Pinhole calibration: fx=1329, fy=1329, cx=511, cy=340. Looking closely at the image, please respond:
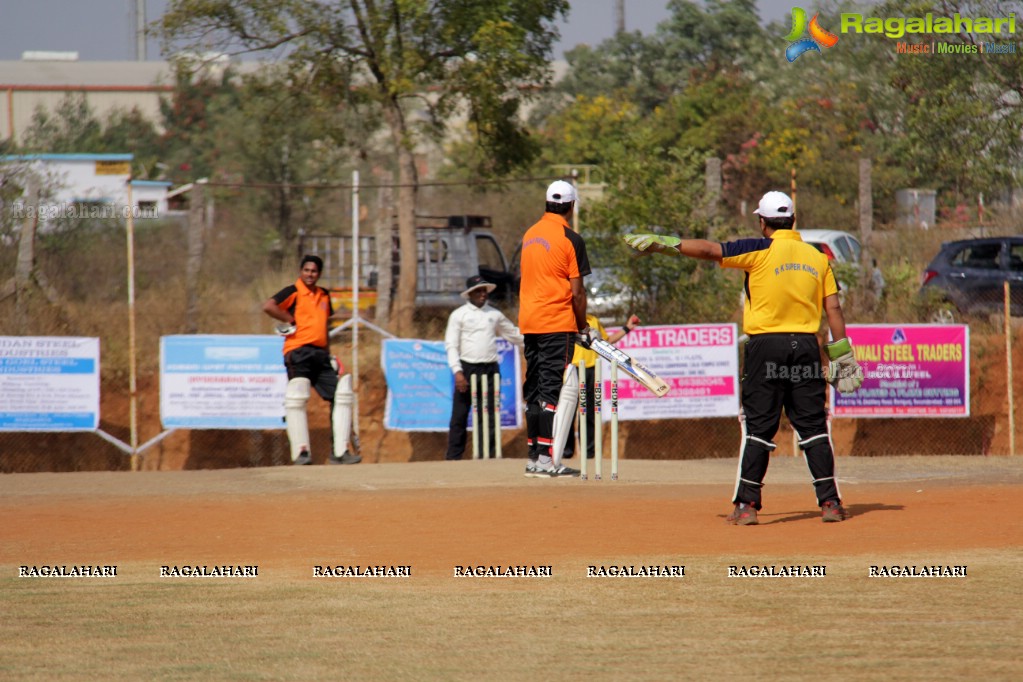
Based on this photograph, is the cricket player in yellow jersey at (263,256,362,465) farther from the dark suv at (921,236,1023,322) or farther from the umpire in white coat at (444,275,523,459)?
the dark suv at (921,236,1023,322)

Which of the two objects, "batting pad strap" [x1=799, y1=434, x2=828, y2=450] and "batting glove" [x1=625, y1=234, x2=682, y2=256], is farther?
"batting pad strap" [x1=799, y1=434, x2=828, y2=450]

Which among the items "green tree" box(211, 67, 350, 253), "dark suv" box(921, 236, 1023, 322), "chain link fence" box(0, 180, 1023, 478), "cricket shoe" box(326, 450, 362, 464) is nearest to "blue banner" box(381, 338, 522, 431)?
"chain link fence" box(0, 180, 1023, 478)

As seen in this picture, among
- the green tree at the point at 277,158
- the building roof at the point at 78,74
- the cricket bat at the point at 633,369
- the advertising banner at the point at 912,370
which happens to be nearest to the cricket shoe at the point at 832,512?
the cricket bat at the point at 633,369

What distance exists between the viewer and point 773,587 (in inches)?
262

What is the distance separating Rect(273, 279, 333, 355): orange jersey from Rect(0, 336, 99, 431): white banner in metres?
3.46

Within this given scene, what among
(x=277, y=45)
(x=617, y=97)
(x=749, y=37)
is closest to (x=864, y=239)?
(x=277, y=45)

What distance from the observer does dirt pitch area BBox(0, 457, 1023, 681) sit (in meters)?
5.44

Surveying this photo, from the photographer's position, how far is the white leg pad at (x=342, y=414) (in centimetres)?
1353

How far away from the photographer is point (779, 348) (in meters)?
8.53

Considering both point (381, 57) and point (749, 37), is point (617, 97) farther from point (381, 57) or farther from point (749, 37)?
point (381, 57)

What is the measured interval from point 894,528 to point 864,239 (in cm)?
1264

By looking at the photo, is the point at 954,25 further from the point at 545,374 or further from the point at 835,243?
the point at 545,374

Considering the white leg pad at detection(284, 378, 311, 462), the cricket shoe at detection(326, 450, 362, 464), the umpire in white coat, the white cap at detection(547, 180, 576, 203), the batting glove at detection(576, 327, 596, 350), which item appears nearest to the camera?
the batting glove at detection(576, 327, 596, 350)

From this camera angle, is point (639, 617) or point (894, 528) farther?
point (894, 528)
